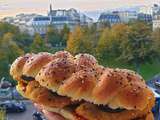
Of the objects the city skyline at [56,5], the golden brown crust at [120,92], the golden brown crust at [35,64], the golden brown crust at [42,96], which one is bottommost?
the city skyline at [56,5]

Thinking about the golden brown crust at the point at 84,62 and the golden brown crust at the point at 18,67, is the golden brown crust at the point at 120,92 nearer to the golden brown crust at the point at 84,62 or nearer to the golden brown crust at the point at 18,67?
the golden brown crust at the point at 84,62

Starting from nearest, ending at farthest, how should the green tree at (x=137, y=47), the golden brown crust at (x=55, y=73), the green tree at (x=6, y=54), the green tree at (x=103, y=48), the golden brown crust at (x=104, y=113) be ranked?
the golden brown crust at (x=104, y=113)
the golden brown crust at (x=55, y=73)
the green tree at (x=6, y=54)
the green tree at (x=137, y=47)
the green tree at (x=103, y=48)

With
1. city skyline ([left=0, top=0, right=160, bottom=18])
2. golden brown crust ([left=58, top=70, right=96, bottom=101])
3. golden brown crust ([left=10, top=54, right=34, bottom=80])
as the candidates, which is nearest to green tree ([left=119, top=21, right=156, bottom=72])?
golden brown crust ([left=10, top=54, right=34, bottom=80])

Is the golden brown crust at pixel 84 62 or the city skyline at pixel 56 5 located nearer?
the golden brown crust at pixel 84 62

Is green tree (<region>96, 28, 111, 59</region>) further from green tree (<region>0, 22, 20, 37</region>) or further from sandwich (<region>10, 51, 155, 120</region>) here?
sandwich (<region>10, 51, 155, 120</region>)

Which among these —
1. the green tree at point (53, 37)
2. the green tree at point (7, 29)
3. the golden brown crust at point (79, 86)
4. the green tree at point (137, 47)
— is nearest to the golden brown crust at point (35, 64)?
the golden brown crust at point (79, 86)

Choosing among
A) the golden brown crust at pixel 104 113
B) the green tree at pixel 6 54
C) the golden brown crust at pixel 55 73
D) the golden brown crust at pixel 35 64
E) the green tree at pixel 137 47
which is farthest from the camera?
the green tree at pixel 137 47

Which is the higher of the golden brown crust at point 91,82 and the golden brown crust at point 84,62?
the golden brown crust at point 84,62
